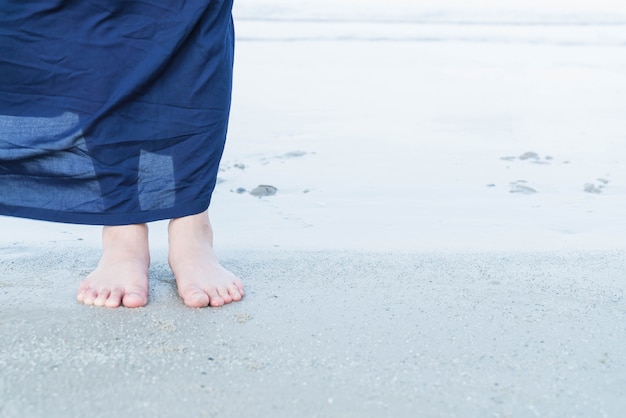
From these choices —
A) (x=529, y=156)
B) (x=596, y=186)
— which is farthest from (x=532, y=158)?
(x=596, y=186)

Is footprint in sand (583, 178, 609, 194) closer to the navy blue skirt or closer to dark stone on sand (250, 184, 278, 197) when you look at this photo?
dark stone on sand (250, 184, 278, 197)

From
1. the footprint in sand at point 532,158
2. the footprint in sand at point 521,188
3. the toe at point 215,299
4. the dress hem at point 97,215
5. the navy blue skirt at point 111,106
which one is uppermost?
the navy blue skirt at point 111,106

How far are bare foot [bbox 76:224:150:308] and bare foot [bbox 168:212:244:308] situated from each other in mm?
73

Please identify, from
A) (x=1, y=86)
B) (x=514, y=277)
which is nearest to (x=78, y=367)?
(x=1, y=86)

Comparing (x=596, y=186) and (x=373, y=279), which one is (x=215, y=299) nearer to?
(x=373, y=279)

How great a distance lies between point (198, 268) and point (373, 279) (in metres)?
0.39

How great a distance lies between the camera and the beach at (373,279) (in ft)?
4.33

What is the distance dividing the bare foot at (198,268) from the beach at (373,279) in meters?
0.04

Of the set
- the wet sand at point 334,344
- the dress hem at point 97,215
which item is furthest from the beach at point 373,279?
the dress hem at point 97,215

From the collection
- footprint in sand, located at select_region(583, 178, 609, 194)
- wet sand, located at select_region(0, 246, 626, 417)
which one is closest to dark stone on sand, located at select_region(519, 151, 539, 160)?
footprint in sand, located at select_region(583, 178, 609, 194)

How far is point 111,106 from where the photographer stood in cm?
181

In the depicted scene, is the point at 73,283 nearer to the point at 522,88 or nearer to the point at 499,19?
the point at 522,88

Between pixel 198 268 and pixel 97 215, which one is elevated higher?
pixel 97 215

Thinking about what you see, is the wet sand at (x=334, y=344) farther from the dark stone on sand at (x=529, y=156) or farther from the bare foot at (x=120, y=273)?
the dark stone on sand at (x=529, y=156)
